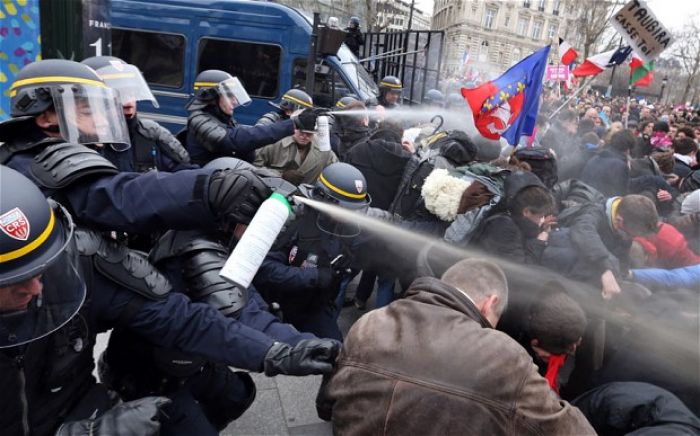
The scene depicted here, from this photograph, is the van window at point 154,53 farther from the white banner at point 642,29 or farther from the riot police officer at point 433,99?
the white banner at point 642,29

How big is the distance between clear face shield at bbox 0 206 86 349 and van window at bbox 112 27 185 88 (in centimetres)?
714

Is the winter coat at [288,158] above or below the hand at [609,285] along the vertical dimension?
above

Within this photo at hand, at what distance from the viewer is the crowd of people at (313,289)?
1.38 metres

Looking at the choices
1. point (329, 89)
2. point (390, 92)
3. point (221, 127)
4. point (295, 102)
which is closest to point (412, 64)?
point (390, 92)

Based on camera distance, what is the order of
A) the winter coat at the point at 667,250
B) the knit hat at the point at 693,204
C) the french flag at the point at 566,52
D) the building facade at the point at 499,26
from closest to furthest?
the winter coat at the point at 667,250 → the knit hat at the point at 693,204 → the french flag at the point at 566,52 → the building facade at the point at 499,26

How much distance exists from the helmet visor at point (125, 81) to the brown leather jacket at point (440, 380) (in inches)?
118

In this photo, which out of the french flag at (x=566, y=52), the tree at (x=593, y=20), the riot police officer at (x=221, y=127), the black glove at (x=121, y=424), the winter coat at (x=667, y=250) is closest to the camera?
the black glove at (x=121, y=424)

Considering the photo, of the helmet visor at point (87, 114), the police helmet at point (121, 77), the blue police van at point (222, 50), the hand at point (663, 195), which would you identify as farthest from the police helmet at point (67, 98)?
the blue police van at point (222, 50)

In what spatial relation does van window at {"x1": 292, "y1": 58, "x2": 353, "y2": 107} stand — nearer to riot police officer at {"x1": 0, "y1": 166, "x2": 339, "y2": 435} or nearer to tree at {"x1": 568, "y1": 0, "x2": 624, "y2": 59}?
riot police officer at {"x1": 0, "y1": 166, "x2": 339, "y2": 435}

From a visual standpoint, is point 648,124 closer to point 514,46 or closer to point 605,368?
point 605,368

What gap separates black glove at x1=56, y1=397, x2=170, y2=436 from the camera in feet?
4.92

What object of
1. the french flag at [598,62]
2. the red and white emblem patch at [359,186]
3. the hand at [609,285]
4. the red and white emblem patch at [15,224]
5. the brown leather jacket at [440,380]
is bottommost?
the hand at [609,285]

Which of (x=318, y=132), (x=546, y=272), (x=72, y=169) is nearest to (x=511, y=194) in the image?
(x=546, y=272)

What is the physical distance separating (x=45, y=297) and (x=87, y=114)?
1037 mm
